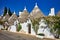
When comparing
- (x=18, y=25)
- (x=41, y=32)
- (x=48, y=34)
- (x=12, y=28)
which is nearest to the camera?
(x=48, y=34)

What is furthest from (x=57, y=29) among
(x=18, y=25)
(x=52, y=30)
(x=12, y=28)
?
(x=12, y=28)

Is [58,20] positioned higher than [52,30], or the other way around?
[58,20]

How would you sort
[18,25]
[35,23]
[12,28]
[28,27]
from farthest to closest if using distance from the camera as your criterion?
[12,28] → [18,25] → [28,27] → [35,23]

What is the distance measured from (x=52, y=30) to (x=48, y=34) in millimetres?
464

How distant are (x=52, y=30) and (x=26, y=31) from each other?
144 inches

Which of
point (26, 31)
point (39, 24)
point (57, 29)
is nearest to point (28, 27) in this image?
point (26, 31)

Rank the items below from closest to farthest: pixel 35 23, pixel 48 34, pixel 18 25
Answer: pixel 48 34
pixel 35 23
pixel 18 25

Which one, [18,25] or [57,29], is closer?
[57,29]

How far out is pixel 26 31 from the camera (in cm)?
1023

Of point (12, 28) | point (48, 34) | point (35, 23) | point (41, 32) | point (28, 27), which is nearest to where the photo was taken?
point (48, 34)

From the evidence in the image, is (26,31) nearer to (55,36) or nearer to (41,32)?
(41,32)

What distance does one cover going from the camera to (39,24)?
8281 mm

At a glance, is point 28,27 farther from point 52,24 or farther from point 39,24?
point 52,24

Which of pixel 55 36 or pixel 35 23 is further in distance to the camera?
pixel 35 23
